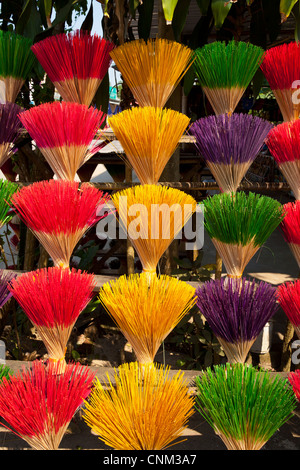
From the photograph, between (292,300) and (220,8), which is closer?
(292,300)

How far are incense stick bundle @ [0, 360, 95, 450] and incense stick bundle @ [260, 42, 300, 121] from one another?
0.91m

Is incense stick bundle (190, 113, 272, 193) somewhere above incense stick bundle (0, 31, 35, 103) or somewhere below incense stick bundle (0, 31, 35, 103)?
below

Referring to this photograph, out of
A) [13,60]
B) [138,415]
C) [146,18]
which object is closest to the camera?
[138,415]

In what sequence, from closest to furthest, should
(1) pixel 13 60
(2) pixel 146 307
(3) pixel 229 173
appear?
(2) pixel 146 307 → (3) pixel 229 173 → (1) pixel 13 60

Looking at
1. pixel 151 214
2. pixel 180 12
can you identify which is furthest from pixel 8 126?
pixel 180 12

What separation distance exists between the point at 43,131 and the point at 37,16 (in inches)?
21.4

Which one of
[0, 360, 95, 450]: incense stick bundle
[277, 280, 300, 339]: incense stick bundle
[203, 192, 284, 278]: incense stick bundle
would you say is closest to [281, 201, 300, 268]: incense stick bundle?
[203, 192, 284, 278]: incense stick bundle

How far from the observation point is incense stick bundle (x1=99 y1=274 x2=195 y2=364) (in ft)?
2.85

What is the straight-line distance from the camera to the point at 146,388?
2.52ft

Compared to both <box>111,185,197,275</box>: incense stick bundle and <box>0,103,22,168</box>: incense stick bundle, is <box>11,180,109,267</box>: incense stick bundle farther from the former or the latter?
<box>0,103,22,168</box>: incense stick bundle

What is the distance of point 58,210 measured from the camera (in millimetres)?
937

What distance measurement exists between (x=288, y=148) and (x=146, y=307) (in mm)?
548

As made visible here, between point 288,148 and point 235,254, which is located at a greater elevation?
point 288,148

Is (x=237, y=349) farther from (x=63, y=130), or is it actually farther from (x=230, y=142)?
(x=63, y=130)
